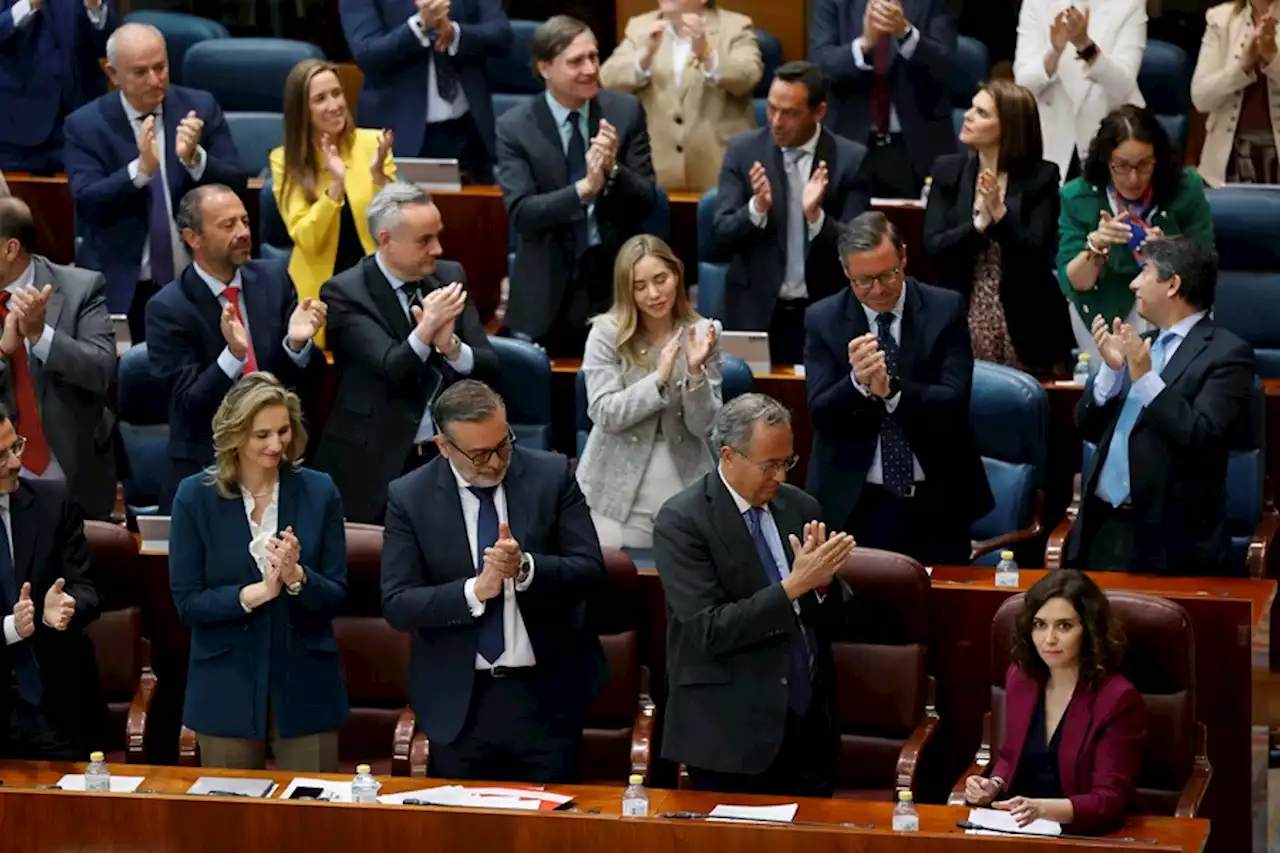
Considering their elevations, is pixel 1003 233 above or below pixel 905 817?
above

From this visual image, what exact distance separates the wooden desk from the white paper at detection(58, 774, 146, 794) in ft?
0.14

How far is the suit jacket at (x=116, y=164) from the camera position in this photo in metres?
6.22

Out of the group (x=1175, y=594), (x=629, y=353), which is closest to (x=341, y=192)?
(x=629, y=353)

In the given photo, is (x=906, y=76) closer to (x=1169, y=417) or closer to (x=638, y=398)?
(x=638, y=398)

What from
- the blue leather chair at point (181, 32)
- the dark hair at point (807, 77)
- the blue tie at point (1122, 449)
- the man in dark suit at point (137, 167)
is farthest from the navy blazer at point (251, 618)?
the blue leather chair at point (181, 32)

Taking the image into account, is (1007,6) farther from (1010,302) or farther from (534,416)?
(534,416)

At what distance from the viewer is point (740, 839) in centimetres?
407

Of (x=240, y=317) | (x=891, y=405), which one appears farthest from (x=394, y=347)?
(x=891, y=405)

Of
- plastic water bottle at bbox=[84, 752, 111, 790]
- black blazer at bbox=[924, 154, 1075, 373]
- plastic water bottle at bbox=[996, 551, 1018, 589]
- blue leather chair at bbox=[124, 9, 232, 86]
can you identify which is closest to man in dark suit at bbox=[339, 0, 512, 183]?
blue leather chair at bbox=[124, 9, 232, 86]

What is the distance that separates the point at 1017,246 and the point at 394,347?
1624 mm

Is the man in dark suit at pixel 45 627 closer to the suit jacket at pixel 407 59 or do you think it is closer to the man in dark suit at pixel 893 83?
the suit jacket at pixel 407 59

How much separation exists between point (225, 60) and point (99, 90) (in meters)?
0.45

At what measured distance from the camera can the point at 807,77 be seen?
5852 millimetres

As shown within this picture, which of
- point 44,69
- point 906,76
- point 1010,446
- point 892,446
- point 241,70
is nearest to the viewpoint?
point 892,446
